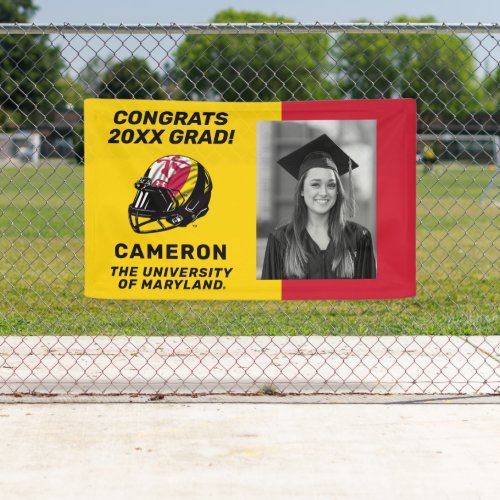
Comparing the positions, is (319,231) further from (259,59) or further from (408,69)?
(408,69)

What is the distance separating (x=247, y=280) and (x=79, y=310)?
3625 millimetres

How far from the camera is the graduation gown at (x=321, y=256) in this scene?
16.9 ft

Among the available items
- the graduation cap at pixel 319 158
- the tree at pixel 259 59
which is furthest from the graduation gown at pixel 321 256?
the tree at pixel 259 59

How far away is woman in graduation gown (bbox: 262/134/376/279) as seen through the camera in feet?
16.8

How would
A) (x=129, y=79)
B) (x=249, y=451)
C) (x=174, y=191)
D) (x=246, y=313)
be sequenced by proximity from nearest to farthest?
1. (x=249, y=451)
2. (x=174, y=191)
3. (x=246, y=313)
4. (x=129, y=79)

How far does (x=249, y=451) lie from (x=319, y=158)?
1641 millimetres

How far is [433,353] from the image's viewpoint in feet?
21.1

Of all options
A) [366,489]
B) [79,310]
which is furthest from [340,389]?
[79,310]

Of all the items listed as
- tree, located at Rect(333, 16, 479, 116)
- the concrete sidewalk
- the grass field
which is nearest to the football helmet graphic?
the concrete sidewalk

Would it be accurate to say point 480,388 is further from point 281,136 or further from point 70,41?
point 70,41

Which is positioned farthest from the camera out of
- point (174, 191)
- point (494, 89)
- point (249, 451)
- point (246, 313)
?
point (494, 89)

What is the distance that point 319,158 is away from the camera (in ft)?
16.8

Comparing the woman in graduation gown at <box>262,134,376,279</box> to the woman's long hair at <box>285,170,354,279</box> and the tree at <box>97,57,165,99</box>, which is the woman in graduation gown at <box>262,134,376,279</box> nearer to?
the woman's long hair at <box>285,170,354,279</box>

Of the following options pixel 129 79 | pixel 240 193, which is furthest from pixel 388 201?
pixel 129 79
